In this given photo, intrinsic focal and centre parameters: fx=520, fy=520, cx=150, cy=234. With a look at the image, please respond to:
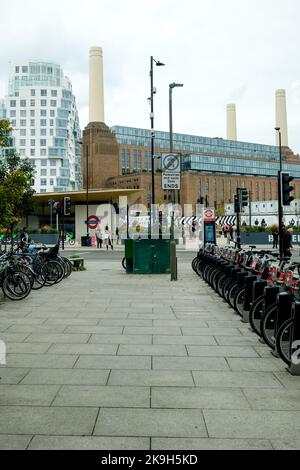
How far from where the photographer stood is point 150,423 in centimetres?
397

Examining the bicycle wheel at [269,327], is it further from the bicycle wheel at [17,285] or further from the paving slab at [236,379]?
the bicycle wheel at [17,285]

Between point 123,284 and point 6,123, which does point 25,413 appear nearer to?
point 6,123

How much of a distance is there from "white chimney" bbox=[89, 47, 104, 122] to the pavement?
10981cm

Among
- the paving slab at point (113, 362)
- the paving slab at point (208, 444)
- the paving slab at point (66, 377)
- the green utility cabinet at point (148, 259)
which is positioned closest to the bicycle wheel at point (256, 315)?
the paving slab at point (113, 362)

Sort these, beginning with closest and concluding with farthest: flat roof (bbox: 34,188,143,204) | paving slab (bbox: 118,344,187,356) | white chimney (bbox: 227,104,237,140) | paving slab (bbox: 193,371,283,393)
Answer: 1. paving slab (bbox: 193,371,283,393)
2. paving slab (bbox: 118,344,187,356)
3. flat roof (bbox: 34,188,143,204)
4. white chimney (bbox: 227,104,237,140)

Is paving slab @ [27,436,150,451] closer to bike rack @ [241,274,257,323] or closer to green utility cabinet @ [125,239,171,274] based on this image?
bike rack @ [241,274,257,323]

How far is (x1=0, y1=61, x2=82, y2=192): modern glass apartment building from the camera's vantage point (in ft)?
348

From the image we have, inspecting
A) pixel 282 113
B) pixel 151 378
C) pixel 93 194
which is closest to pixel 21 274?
pixel 151 378

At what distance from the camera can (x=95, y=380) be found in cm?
517

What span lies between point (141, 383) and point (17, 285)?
6.58m

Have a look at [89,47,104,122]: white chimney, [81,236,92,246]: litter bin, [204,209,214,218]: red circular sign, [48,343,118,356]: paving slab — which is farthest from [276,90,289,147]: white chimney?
[48,343,118,356]: paving slab

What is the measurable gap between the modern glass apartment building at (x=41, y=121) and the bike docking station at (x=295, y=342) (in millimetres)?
102455

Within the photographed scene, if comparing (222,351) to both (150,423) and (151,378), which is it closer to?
(151,378)

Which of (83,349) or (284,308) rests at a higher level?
(284,308)
